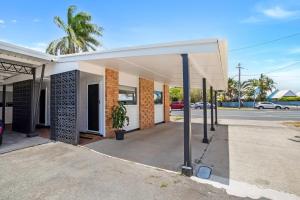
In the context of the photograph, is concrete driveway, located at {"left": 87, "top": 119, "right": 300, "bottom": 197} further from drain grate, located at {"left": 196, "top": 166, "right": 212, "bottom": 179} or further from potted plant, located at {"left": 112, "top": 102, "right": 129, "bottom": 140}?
potted plant, located at {"left": 112, "top": 102, "right": 129, "bottom": 140}

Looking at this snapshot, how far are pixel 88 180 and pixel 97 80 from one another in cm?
477

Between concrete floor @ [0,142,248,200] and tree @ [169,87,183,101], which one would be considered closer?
concrete floor @ [0,142,248,200]

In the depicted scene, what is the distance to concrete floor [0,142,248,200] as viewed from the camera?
3270mm

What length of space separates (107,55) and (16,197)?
156 inches

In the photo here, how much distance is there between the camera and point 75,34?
59.2 feet

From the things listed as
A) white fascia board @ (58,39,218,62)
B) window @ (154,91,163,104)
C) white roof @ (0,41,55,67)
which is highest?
A: white roof @ (0,41,55,67)

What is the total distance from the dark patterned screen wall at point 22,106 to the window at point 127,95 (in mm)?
3763

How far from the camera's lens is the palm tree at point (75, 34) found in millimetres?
17453

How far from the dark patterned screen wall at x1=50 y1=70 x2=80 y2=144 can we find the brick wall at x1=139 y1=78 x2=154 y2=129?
4.14 meters

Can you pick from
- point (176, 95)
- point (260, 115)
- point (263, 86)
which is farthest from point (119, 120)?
point (263, 86)

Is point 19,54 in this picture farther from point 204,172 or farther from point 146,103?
point 146,103

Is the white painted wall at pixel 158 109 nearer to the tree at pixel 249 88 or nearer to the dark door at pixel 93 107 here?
the dark door at pixel 93 107

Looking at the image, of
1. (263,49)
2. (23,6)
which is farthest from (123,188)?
(263,49)

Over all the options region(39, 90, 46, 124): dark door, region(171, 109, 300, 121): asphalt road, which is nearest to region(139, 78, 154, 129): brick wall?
region(39, 90, 46, 124): dark door
